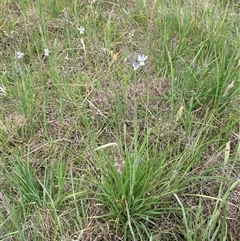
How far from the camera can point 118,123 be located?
1.56m

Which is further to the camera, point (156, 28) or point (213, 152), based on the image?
point (156, 28)

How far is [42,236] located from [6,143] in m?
0.47

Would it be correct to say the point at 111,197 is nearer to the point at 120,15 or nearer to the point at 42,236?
the point at 42,236

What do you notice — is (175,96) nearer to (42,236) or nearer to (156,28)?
(156,28)

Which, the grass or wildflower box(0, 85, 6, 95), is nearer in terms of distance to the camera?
the grass

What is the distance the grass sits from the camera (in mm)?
1232

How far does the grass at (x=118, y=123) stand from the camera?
1.23 m

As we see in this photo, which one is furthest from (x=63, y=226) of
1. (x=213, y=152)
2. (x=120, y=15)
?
(x=120, y=15)

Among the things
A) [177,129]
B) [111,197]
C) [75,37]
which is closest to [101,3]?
[75,37]

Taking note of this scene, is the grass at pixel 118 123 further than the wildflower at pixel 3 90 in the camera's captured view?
No

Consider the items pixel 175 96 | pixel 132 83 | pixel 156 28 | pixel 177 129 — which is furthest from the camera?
pixel 156 28

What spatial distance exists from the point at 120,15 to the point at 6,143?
3.21 feet

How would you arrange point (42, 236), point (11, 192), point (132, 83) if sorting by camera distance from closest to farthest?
point (42, 236) < point (11, 192) < point (132, 83)

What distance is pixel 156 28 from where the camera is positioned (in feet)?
6.38
